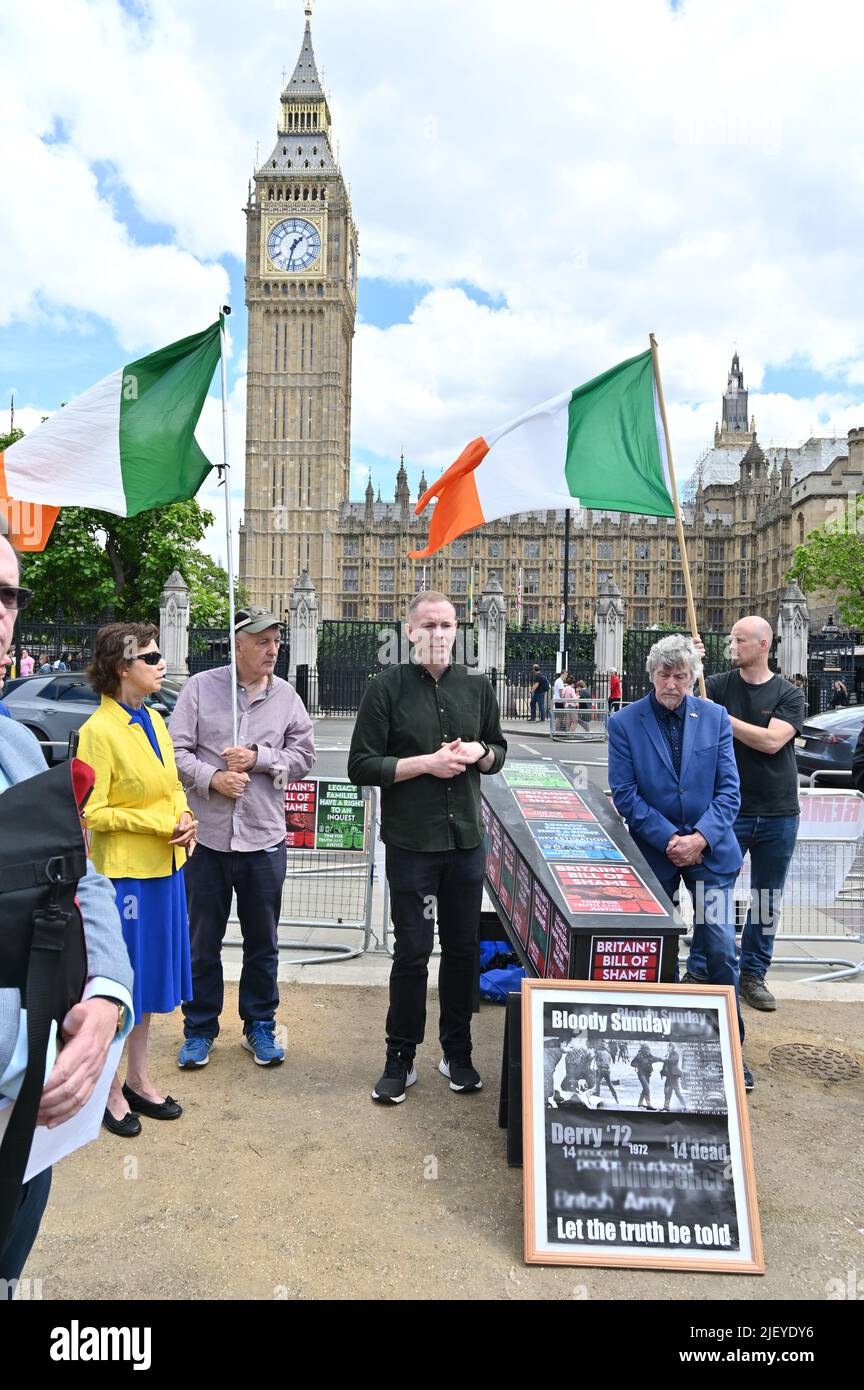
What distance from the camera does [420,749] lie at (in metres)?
3.48

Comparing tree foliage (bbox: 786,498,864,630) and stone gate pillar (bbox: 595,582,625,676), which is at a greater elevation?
tree foliage (bbox: 786,498,864,630)

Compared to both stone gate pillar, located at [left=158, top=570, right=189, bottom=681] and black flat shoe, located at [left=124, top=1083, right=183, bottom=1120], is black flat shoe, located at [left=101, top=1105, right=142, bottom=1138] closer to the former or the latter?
black flat shoe, located at [left=124, top=1083, right=183, bottom=1120]

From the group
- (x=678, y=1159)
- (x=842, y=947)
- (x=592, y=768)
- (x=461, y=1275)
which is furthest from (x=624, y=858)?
(x=592, y=768)

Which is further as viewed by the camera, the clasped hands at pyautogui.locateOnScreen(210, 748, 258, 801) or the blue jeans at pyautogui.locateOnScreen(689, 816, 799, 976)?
the blue jeans at pyautogui.locateOnScreen(689, 816, 799, 976)

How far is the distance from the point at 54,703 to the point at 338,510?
6533 centimetres

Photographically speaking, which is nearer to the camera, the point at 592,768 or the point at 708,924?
the point at 708,924

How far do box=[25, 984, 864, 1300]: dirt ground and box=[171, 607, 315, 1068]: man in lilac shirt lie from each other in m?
0.25

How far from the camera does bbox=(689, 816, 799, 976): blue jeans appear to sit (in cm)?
453

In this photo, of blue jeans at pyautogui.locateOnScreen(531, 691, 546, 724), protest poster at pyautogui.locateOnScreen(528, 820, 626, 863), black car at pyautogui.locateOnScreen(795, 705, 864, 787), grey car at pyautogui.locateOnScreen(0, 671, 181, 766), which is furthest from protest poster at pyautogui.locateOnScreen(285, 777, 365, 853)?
blue jeans at pyautogui.locateOnScreen(531, 691, 546, 724)

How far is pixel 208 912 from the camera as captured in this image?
3.77m

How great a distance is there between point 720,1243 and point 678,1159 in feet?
0.78

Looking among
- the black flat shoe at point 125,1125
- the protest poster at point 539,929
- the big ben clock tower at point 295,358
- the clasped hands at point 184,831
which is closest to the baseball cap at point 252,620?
the clasped hands at point 184,831
